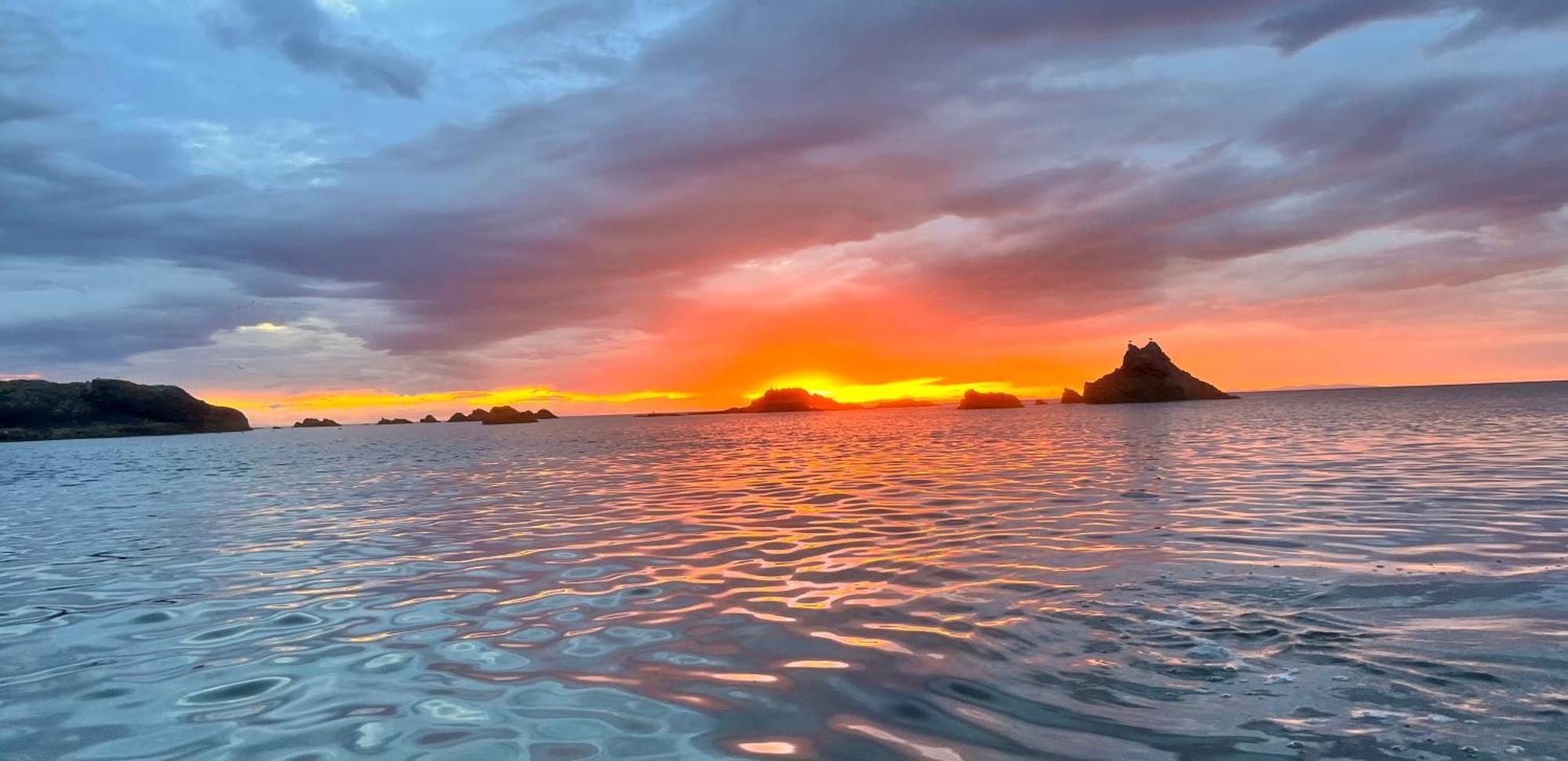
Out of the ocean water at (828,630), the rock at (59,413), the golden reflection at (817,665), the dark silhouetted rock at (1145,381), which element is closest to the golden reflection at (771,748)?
the ocean water at (828,630)

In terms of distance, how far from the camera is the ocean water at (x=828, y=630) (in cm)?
520

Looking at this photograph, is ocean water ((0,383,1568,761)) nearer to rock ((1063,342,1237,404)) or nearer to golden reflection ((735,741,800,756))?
golden reflection ((735,741,800,756))

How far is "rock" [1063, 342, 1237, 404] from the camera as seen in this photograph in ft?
577

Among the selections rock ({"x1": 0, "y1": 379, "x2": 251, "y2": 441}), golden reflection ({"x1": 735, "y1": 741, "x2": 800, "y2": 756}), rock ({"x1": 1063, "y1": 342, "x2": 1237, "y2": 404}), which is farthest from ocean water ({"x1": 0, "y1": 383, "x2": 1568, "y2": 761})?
rock ({"x1": 0, "y1": 379, "x2": 251, "y2": 441})

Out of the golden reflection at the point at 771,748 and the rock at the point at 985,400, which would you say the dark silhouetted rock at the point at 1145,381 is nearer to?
the rock at the point at 985,400

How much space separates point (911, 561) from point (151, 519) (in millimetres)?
21574

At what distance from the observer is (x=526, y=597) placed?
9.91 m

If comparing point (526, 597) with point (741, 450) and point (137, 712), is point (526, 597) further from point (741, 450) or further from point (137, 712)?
point (741, 450)

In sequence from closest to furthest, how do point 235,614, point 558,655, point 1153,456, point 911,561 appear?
point 558,655
point 235,614
point 911,561
point 1153,456

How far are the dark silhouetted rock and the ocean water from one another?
170 m

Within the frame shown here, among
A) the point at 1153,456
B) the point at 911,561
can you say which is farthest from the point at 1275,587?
the point at 1153,456

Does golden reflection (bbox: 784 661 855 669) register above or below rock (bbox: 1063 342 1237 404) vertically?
below

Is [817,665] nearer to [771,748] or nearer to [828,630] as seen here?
[828,630]

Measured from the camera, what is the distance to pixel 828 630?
25.6 feet
